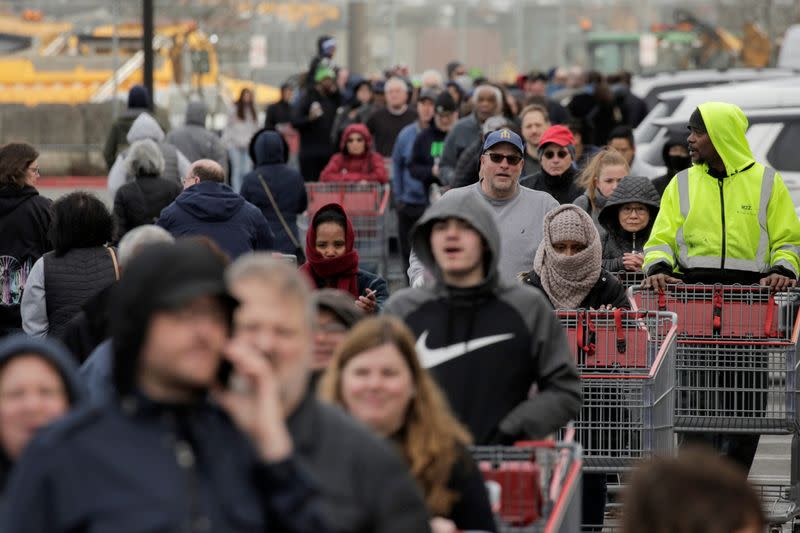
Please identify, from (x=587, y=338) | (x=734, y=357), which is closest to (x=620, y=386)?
(x=587, y=338)

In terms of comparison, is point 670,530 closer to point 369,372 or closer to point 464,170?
point 369,372

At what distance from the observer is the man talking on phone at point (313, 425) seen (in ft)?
12.4

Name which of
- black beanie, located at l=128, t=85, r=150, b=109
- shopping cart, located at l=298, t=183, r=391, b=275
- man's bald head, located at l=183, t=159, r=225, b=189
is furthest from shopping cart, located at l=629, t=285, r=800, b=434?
black beanie, located at l=128, t=85, r=150, b=109

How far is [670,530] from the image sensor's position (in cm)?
363

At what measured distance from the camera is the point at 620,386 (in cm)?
801

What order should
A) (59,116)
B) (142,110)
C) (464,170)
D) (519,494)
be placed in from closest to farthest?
(519,494), (464,170), (142,110), (59,116)

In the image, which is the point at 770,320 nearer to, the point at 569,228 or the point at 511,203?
the point at 569,228

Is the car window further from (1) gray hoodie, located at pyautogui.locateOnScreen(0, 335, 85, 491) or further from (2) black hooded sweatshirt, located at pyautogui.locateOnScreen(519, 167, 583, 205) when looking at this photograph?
(1) gray hoodie, located at pyautogui.locateOnScreen(0, 335, 85, 491)

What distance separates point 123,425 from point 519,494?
1701mm

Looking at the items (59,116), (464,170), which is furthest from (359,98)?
(464,170)

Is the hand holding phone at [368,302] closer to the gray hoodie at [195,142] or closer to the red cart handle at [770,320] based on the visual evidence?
the red cart handle at [770,320]

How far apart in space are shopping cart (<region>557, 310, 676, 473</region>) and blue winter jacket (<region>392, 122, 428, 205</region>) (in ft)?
27.7

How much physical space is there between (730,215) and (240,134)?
1660 centimetres

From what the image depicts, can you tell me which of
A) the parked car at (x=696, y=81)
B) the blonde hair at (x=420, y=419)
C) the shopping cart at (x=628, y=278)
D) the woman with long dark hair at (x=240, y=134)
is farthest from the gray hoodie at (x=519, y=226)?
the parked car at (x=696, y=81)
